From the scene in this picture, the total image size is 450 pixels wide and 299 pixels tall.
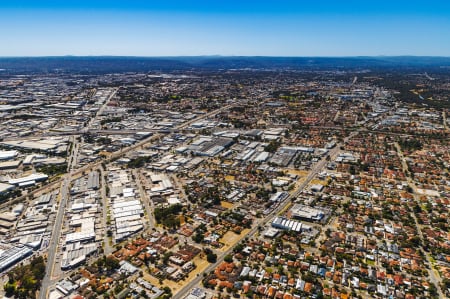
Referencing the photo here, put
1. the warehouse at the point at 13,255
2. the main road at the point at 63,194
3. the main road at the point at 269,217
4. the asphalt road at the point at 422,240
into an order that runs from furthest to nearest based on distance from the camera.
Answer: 1. the warehouse at the point at 13,255
2. the main road at the point at 63,194
3. the asphalt road at the point at 422,240
4. the main road at the point at 269,217

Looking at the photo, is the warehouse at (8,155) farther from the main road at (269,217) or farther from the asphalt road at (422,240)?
the asphalt road at (422,240)

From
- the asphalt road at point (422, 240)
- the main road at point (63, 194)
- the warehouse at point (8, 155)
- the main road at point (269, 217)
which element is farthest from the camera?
the warehouse at point (8, 155)

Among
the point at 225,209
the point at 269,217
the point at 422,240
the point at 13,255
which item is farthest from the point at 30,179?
the point at 422,240

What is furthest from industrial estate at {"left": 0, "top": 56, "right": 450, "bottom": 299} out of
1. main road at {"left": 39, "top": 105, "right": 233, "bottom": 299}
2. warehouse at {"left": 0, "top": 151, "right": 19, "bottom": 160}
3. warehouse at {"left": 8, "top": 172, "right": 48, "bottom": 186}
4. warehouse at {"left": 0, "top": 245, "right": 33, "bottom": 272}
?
warehouse at {"left": 0, "top": 151, "right": 19, "bottom": 160}

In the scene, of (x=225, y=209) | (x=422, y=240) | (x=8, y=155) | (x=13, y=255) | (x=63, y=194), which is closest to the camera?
(x=13, y=255)

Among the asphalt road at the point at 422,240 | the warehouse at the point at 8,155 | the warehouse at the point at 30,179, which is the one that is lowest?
the asphalt road at the point at 422,240

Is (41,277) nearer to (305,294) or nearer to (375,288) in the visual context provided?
(305,294)

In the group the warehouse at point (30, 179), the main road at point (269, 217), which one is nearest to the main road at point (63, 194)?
the warehouse at point (30, 179)

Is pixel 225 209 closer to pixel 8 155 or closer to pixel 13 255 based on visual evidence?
pixel 13 255
